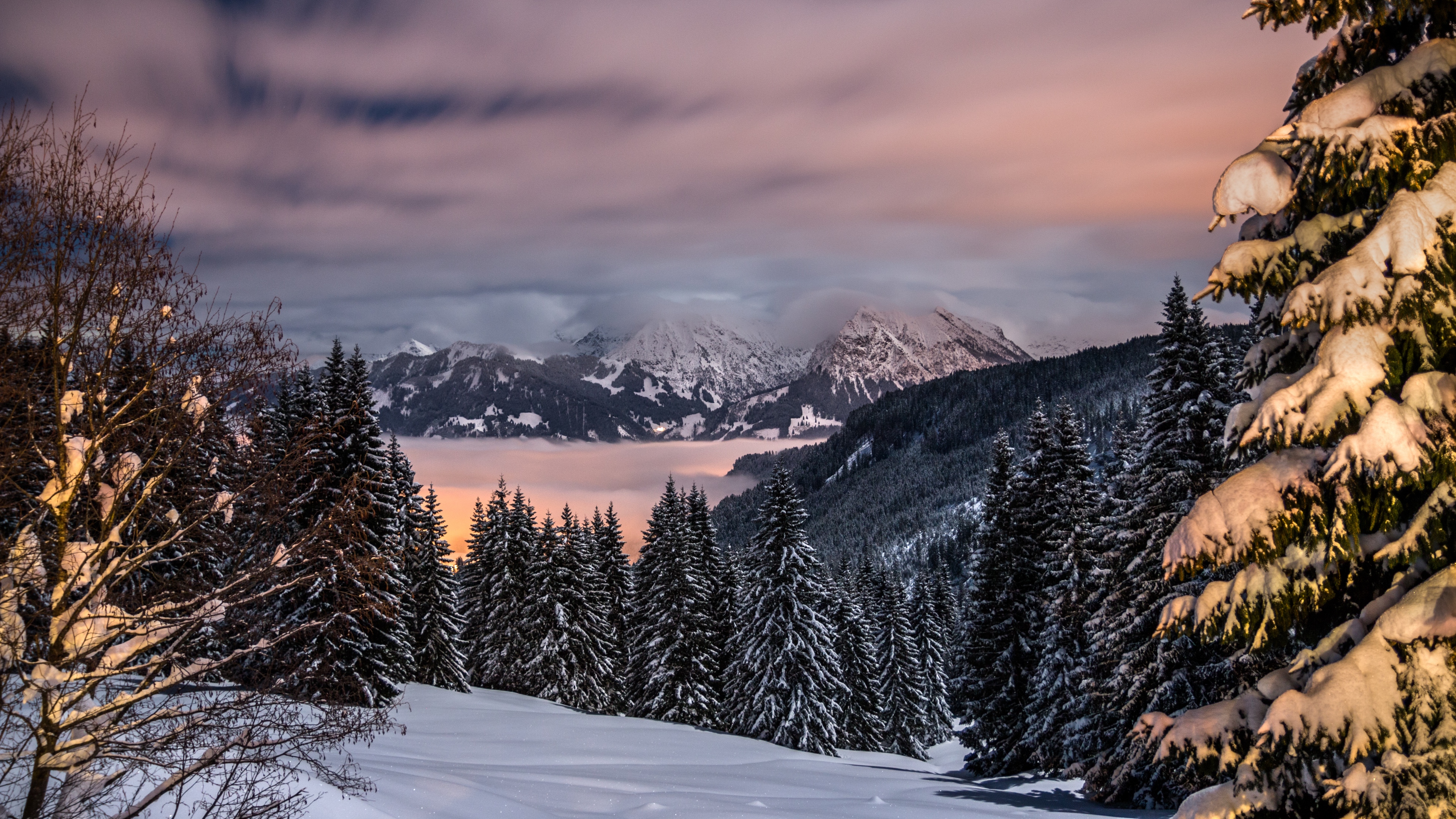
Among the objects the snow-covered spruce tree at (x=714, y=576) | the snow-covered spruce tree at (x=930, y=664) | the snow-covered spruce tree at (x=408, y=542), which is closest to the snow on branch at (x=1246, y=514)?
the snow-covered spruce tree at (x=408, y=542)

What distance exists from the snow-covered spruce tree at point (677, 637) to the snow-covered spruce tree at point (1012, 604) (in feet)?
49.1

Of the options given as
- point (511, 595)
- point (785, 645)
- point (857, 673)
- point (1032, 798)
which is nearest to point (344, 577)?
point (1032, 798)

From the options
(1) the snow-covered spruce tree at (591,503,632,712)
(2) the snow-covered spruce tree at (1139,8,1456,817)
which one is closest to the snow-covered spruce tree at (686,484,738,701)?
(1) the snow-covered spruce tree at (591,503,632,712)

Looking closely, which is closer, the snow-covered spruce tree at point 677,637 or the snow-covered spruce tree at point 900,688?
the snow-covered spruce tree at point 677,637

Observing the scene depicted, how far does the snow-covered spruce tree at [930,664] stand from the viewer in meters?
59.5

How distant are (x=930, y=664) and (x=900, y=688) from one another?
8410 mm

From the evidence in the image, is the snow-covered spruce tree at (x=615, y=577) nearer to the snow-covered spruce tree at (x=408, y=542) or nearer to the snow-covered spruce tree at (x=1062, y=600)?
the snow-covered spruce tree at (x=408, y=542)

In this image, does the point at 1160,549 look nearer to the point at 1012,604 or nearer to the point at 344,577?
the point at 1012,604

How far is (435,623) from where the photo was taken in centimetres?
4341

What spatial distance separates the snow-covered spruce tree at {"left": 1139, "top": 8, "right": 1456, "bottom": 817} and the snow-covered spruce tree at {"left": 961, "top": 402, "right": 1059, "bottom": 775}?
2401 centimetres

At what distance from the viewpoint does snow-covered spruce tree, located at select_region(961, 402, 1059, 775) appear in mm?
28906

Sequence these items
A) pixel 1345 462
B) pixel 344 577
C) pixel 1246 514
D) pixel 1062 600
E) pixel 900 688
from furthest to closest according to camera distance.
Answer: pixel 900 688 < pixel 1062 600 < pixel 344 577 < pixel 1246 514 < pixel 1345 462

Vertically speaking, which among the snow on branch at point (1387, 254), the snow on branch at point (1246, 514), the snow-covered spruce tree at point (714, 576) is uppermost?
the snow on branch at point (1387, 254)

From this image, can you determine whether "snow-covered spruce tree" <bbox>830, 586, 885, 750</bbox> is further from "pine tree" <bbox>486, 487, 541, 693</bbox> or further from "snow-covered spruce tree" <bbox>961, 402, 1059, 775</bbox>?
"pine tree" <bbox>486, 487, 541, 693</bbox>
